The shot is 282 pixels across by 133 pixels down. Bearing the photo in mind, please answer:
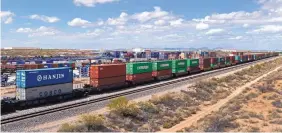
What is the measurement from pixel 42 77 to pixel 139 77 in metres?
19.9

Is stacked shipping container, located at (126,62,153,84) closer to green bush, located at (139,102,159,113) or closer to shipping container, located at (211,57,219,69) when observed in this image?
green bush, located at (139,102,159,113)

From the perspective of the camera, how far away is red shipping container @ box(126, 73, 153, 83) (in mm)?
45881

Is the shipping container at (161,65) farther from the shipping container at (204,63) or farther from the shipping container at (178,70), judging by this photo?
the shipping container at (204,63)

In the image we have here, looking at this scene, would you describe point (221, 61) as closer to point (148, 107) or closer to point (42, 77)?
point (148, 107)

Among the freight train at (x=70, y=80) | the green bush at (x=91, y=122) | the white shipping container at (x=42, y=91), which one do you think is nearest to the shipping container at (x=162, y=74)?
the freight train at (x=70, y=80)

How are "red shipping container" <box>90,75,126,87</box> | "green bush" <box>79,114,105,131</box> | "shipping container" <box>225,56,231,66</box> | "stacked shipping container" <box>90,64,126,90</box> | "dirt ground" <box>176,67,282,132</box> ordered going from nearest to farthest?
"green bush" <box>79,114,105,131</box>
"dirt ground" <box>176,67,282,132</box>
"stacked shipping container" <box>90,64,126,90</box>
"red shipping container" <box>90,75,126,87</box>
"shipping container" <box>225,56,231,66</box>

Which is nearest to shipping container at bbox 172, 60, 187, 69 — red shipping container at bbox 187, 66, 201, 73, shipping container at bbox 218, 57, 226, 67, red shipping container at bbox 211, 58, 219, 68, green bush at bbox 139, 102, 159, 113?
red shipping container at bbox 187, 66, 201, 73

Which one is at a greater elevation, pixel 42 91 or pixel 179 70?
pixel 179 70

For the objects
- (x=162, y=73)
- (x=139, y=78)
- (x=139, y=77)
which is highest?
(x=162, y=73)

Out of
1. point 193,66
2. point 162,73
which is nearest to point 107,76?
point 162,73

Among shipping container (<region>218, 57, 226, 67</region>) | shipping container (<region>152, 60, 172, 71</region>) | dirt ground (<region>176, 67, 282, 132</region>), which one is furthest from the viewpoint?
shipping container (<region>218, 57, 226, 67</region>)

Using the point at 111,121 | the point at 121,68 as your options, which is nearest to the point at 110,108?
the point at 111,121

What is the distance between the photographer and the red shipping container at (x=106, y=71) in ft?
127

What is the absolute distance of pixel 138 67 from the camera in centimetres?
4738
